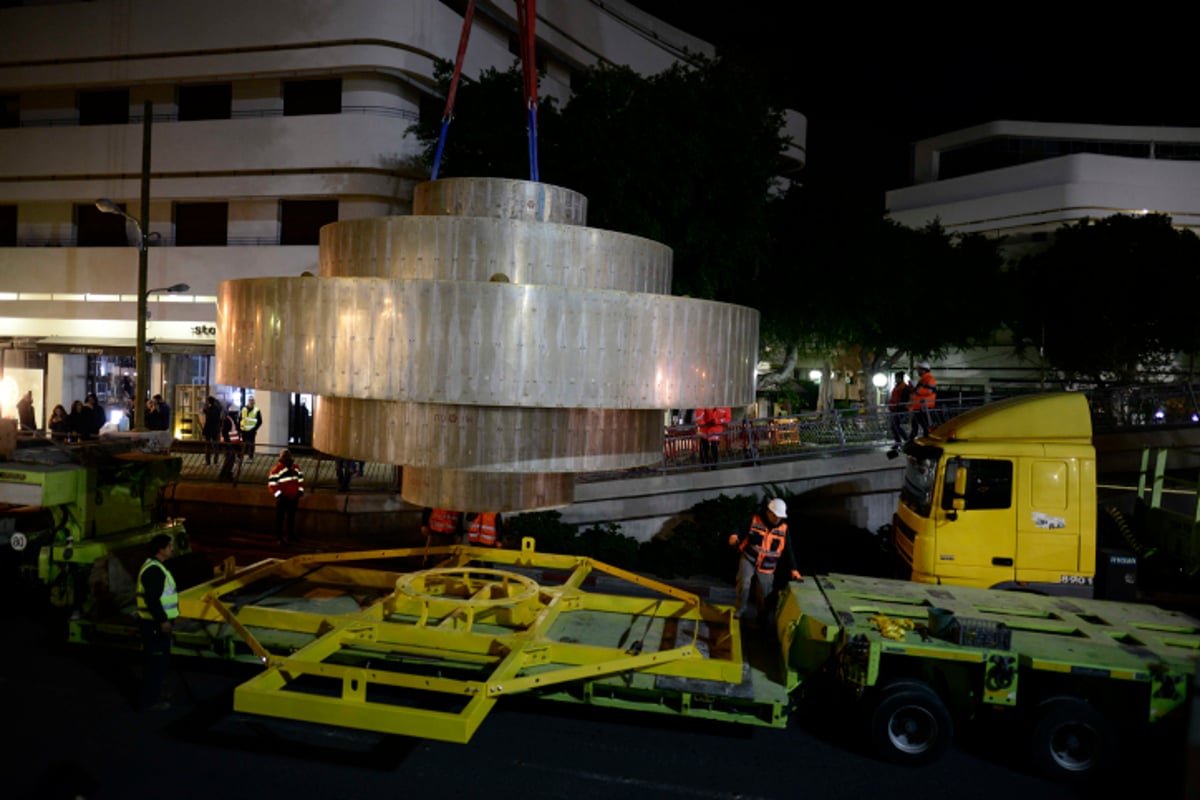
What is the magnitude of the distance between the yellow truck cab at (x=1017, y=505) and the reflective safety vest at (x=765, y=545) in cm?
190

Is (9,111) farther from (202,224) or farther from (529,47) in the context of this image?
(529,47)

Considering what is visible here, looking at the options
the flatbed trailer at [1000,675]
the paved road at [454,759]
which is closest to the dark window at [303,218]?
the paved road at [454,759]

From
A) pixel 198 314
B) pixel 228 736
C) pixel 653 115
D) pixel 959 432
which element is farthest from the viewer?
pixel 198 314

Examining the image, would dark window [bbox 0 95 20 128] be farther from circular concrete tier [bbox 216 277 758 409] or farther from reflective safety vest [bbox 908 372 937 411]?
reflective safety vest [bbox 908 372 937 411]

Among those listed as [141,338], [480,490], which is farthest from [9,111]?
[480,490]

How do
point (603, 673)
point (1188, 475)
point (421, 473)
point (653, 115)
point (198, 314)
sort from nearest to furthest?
point (603, 673) → point (421, 473) → point (1188, 475) → point (653, 115) → point (198, 314)

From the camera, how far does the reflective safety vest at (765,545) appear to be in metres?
9.55

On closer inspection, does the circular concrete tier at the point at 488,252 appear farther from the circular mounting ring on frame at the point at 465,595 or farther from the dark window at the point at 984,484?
the dark window at the point at 984,484

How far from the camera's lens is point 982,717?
8172mm

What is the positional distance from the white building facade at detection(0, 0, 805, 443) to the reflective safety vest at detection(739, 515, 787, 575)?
17436 millimetres

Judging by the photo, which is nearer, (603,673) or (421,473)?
(603,673)

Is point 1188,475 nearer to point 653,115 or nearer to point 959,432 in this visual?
point 959,432

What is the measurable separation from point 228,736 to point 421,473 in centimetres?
279

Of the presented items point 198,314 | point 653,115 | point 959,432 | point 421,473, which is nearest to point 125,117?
point 198,314
